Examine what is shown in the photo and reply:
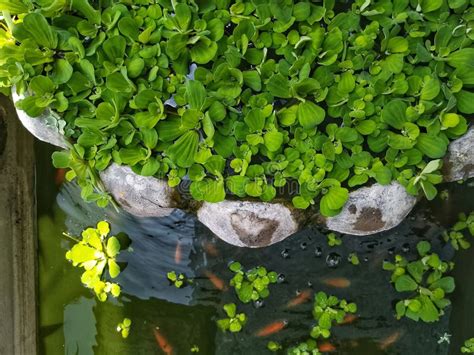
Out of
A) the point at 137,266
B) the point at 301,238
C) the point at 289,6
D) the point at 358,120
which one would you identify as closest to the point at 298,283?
the point at 301,238

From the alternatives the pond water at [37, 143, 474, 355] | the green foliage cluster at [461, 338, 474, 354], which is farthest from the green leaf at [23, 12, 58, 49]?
the green foliage cluster at [461, 338, 474, 354]

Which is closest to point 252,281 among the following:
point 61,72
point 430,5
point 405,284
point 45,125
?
point 405,284

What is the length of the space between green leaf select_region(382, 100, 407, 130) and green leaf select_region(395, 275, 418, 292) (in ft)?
2.82

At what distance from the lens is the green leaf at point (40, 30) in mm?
1690

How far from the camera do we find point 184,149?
1773 mm

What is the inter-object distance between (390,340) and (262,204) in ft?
3.76

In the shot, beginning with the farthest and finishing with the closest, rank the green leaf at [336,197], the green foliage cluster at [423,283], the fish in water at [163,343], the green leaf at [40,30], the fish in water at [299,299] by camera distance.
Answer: the fish in water at [163,343]
the fish in water at [299,299]
the green foliage cluster at [423,283]
the green leaf at [336,197]
the green leaf at [40,30]

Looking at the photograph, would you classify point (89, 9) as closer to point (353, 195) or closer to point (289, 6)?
point (289, 6)

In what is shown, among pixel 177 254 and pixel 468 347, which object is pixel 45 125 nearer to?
pixel 177 254

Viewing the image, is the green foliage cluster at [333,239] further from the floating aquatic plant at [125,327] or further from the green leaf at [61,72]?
the green leaf at [61,72]

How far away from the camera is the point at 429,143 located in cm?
179

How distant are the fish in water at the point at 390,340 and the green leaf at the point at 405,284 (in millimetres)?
296

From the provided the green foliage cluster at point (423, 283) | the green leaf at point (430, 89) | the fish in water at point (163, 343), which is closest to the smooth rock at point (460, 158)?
the green leaf at point (430, 89)

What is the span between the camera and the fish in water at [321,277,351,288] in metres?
2.52
